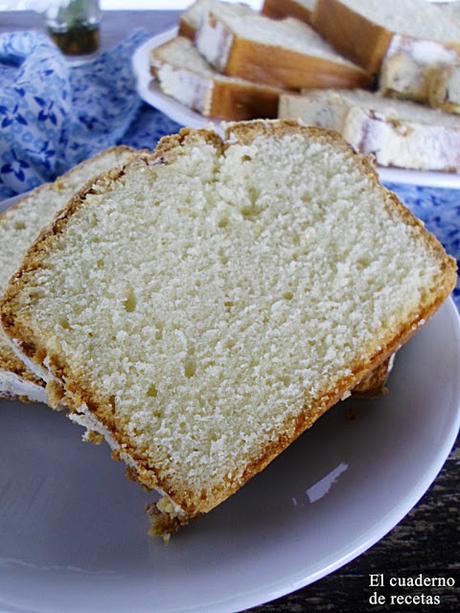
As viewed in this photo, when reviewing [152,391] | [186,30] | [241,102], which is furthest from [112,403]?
[186,30]

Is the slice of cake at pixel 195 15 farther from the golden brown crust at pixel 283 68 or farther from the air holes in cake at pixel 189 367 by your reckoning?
the air holes in cake at pixel 189 367

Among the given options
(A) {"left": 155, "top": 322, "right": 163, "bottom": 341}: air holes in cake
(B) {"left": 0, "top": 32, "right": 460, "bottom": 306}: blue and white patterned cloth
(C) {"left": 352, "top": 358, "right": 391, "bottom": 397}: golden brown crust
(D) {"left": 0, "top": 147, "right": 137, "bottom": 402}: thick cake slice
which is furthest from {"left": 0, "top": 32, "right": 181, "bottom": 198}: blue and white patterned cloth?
(C) {"left": 352, "top": 358, "right": 391, "bottom": 397}: golden brown crust

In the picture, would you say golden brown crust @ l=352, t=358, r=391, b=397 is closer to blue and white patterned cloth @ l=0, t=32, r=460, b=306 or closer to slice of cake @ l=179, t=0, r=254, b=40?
blue and white patterned cloth @ l=0, t=32, r=460, b=306

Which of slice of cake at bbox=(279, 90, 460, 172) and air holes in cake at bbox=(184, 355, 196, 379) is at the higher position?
slice of cake at bbox=(279, 90, 460, 172)

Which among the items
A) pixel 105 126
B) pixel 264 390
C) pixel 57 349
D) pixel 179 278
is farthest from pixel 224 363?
pixel 105 126

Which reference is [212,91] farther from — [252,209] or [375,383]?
[375,383]

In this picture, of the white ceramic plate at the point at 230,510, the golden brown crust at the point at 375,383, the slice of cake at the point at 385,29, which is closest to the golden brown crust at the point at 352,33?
the slice of cake at the point at 385,29

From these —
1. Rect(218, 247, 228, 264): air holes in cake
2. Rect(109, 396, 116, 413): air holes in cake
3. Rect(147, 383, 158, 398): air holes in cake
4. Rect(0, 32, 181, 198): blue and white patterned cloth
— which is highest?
Rect(218, 247, 228, 264): air holes in cake
